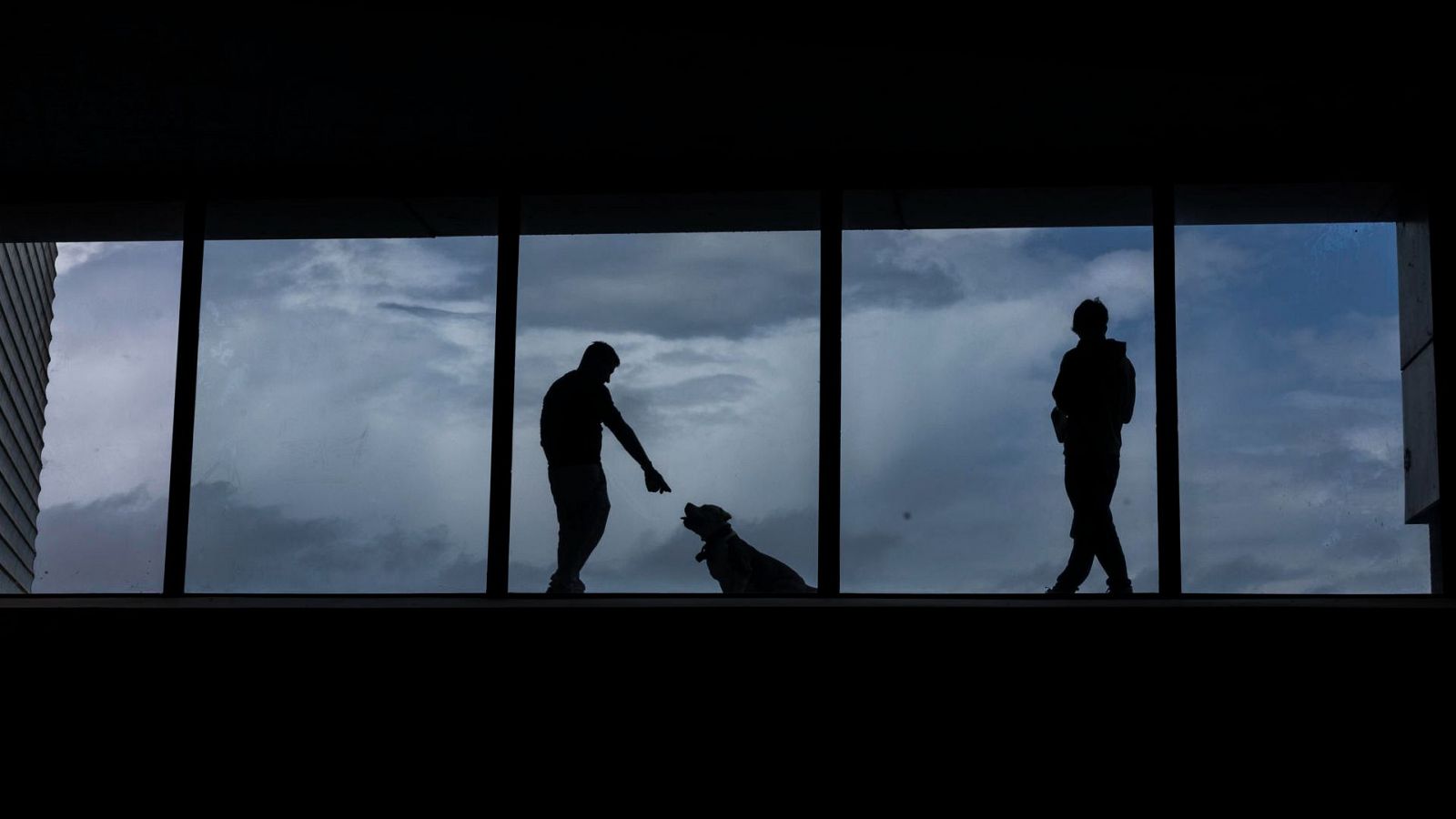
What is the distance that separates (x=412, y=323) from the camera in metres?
8.66

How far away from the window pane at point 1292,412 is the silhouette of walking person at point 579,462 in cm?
308

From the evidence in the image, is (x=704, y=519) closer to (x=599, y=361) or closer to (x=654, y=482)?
(x=654, y=482)

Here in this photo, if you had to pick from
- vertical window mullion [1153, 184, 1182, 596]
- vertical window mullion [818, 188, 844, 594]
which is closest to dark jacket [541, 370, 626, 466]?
vertical window mullion [818, 188, 844, 594]

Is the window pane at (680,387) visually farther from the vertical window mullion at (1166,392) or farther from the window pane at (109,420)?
the window pane at (109,420)

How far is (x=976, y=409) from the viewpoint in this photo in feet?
27.2

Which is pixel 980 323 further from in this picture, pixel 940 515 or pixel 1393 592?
pixel 1393 592

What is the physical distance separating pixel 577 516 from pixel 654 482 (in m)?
0.48

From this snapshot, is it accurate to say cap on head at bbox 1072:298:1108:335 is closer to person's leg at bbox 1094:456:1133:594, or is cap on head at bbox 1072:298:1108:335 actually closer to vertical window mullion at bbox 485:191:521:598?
person's leg at bbox 1094:456:1133:594

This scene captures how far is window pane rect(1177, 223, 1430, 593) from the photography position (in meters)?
8.02

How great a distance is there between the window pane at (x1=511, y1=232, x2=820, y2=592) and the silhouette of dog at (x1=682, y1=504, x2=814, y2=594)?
0.05 m

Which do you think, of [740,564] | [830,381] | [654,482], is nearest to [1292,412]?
[830,381]
